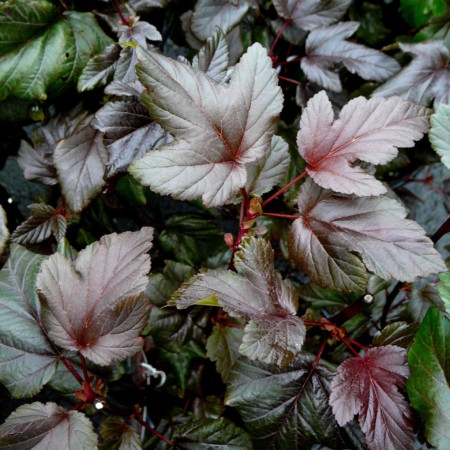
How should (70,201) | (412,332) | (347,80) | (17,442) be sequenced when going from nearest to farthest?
(17,442) < (412,332) < (70,201) < (347,80)

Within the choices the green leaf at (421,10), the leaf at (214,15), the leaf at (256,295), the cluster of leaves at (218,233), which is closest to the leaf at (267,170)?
the cluster of leaves at (218,233)

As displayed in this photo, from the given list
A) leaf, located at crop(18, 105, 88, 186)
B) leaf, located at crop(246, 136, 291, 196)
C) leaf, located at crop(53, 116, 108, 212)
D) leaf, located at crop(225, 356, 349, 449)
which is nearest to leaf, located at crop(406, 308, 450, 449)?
leaf, located at crop(225, 356, 349, 449)

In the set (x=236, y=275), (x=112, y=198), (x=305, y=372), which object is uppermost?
(x=236, y=275)

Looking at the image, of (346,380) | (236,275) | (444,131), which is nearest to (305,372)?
(346,380)

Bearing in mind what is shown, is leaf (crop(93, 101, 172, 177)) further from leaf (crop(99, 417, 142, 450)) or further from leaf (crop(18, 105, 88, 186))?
leaf (crop(99, 417, 142, 450))

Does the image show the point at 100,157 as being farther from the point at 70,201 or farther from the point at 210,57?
the point at 210,57

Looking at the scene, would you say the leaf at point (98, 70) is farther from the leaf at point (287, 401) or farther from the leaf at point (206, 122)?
the leaf at point (287, 401)
